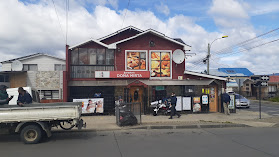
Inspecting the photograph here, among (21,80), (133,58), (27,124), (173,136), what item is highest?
(133,58)

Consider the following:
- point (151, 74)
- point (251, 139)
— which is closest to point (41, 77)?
point (151, 74)

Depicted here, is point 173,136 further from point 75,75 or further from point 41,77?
point 41,77

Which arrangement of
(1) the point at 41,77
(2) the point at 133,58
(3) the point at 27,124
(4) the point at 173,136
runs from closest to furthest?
(3) the point at 27,124, (4) the point at 173,136, (1) the point at 41,77, (2) the point at 133,58

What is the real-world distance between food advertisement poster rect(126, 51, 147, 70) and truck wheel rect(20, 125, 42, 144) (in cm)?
933

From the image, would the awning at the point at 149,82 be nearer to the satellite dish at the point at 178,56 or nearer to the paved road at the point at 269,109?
the satellite dish at the point at 178,56

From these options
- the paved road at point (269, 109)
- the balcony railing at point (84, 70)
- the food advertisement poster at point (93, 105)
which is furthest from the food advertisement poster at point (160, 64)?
the paved road at point (269, 109)

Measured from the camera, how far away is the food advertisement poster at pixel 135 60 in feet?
57.2

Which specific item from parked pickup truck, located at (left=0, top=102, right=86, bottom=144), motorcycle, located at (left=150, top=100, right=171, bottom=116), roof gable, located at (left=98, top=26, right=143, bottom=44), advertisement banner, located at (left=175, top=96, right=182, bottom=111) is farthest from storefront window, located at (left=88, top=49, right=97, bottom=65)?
parked pickup truck, located at (left=0, top=102, right=86, bottom=144)

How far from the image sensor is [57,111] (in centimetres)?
911

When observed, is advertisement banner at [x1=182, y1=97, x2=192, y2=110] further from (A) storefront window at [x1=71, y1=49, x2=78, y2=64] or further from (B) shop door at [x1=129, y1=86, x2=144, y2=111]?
(A) storefront window at [x1=71, y1=49, x2=78, y2=64]

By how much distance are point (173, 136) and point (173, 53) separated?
326 inches

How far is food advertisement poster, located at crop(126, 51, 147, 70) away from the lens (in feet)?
57.2

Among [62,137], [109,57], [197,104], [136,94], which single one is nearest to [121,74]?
[109,57]

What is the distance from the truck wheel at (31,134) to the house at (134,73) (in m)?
7.13
